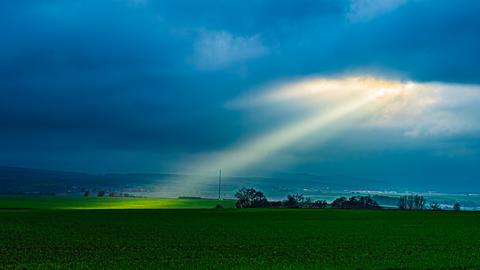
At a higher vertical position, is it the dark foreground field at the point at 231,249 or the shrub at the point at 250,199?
the shrub at the point at 250,199

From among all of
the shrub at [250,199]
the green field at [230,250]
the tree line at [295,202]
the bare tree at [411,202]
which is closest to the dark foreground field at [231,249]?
the green field at [230,250]

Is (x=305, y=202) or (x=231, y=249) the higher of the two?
(x=305, y=202)

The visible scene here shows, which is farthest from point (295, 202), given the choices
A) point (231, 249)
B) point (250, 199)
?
point (231, 249)

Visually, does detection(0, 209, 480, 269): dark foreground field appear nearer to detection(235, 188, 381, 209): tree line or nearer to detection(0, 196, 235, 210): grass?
detection(0, 196, 235, 210): grass

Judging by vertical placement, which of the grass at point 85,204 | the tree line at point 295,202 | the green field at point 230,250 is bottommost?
the green field at point 230,250

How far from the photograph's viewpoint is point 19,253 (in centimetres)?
2744

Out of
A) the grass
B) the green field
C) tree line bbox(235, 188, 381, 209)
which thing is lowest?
the green field

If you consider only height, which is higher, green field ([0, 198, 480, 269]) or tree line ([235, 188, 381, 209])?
tree line ([235, 188, 381, 209])

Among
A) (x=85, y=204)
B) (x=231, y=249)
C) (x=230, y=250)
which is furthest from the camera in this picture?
(x=85, y=204)

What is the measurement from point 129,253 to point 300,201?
85966 mm

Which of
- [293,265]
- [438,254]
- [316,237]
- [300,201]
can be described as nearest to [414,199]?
[300,201]

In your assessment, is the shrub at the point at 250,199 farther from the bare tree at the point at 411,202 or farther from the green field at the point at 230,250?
the green field at the point at 230,250

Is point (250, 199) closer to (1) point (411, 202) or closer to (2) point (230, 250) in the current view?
(1) point (411, 202)

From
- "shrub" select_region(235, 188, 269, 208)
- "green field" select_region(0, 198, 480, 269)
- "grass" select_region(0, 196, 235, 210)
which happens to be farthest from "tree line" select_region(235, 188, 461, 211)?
"green field" select_region(0, 198, 480, 269)
